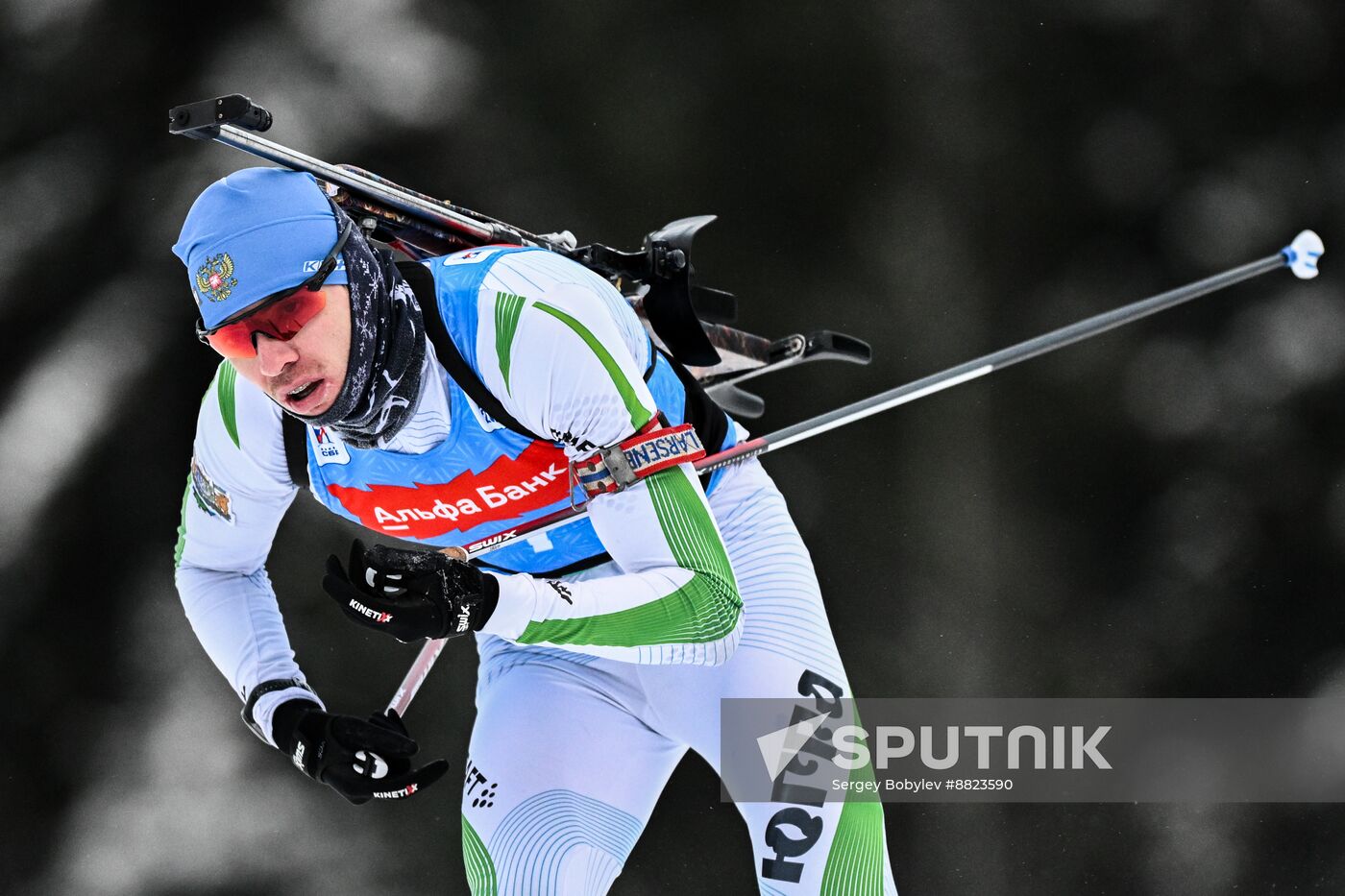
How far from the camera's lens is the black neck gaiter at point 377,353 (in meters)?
2.23

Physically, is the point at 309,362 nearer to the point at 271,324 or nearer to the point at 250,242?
the point at 271,324

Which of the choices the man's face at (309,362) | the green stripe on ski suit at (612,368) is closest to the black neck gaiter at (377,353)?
the man's face at (309,362)

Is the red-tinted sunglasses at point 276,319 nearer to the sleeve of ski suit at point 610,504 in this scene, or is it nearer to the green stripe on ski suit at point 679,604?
the sleeve of ski suit at point 610,504

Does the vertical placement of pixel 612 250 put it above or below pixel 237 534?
above

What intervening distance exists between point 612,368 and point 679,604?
35 cm

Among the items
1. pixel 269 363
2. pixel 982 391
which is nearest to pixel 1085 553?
pixel 982 391

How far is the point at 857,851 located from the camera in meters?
2.42

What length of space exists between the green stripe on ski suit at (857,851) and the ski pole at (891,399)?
557 mm

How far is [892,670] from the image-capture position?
13.5 ft

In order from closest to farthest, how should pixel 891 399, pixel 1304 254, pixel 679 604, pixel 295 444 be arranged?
pixel 679 604, pixel 295 444, pixel 891 399, pixel 1304 254

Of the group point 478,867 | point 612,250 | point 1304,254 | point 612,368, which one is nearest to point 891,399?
point 612,250

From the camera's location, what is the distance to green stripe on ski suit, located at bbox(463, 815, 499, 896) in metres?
2.36

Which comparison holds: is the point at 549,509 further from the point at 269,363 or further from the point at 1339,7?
the point at 1339,7

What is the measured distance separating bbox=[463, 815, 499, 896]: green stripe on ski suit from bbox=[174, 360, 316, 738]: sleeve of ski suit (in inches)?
15.8
